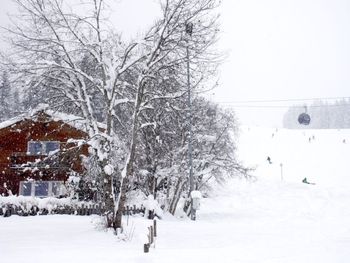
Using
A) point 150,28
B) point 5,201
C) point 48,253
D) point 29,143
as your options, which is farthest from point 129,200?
point 48,253

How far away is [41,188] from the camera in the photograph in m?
31.0

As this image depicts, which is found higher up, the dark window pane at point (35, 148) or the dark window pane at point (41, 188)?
the dark window pane at point (35, 148)

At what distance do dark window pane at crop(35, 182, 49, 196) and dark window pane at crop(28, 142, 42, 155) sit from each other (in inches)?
91.7

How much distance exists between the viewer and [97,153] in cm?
1462

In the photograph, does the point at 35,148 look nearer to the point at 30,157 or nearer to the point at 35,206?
the point at 30,157

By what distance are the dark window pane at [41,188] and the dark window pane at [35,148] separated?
2.33 metres

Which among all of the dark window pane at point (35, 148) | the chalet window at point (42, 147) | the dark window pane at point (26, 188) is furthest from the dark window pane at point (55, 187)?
the dark window pane at point (35, 148)

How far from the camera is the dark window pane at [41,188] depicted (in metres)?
30.9

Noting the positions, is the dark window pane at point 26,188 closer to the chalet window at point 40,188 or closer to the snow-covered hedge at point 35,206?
the chalet window at point 40,188

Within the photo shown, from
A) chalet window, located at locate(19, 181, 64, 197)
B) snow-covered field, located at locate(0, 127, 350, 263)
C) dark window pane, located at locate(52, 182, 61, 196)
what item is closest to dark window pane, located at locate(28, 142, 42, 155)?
chalet window, located at locate(19, 181, 64, 197)

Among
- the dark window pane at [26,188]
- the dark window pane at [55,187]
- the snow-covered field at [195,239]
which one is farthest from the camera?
the dark window pane at [26,188]

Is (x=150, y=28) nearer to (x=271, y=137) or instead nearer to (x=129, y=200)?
(x=129, y=200)

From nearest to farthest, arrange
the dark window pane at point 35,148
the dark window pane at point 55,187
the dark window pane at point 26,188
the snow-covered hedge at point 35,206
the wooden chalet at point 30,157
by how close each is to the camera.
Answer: the snow-covered hedge at point 35,206
the wooden chalet at point 30,157
the dark window pane at point 55,187
the dark window pane at point 26,188
the dark window pane at point 35,148

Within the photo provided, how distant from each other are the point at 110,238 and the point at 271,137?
79.8 metres
